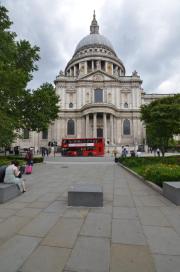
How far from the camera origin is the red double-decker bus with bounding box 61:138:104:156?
43.2m

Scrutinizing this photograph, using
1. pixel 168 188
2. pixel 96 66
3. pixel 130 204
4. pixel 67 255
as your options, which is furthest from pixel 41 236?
pixel 96 66

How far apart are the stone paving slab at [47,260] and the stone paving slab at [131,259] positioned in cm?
83

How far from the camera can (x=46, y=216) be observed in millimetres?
5637

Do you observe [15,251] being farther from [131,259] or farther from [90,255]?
[131,259]

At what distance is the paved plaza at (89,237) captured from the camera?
3271 mm

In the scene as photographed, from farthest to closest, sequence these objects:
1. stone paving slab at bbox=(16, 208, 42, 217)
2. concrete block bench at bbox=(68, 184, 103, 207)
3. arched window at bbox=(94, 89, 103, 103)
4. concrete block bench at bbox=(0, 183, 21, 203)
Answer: arched window at bbox=(94, 89, 103, 103), concrete block bench at bbox=(0, 183, 21, 203), concrete block bench at bbox=(68, 184, 103, 207), stone paving slab at bbox=(16, 208, 42, 217)

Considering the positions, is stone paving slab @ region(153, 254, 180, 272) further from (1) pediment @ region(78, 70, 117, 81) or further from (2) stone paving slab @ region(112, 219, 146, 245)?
(1) pediment @ region(78, 70, 117, 81)

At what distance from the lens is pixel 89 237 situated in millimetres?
4293

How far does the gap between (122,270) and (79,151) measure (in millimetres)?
40996

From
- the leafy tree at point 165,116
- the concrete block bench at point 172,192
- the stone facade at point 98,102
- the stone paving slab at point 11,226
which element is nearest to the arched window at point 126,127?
the stone facade at point 98,102

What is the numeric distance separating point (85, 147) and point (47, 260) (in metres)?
39.9

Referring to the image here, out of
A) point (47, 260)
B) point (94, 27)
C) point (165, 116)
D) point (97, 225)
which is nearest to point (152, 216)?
point (97, 225)

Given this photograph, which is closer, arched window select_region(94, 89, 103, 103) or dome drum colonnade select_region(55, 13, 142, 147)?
dome drum colonnade select_region(55, 13, 142, 147)

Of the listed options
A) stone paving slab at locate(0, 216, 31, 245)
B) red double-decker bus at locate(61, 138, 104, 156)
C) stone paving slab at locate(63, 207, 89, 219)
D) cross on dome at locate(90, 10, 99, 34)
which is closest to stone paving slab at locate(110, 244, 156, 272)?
stone paving slab at locate(63, 207, 89, 219)
